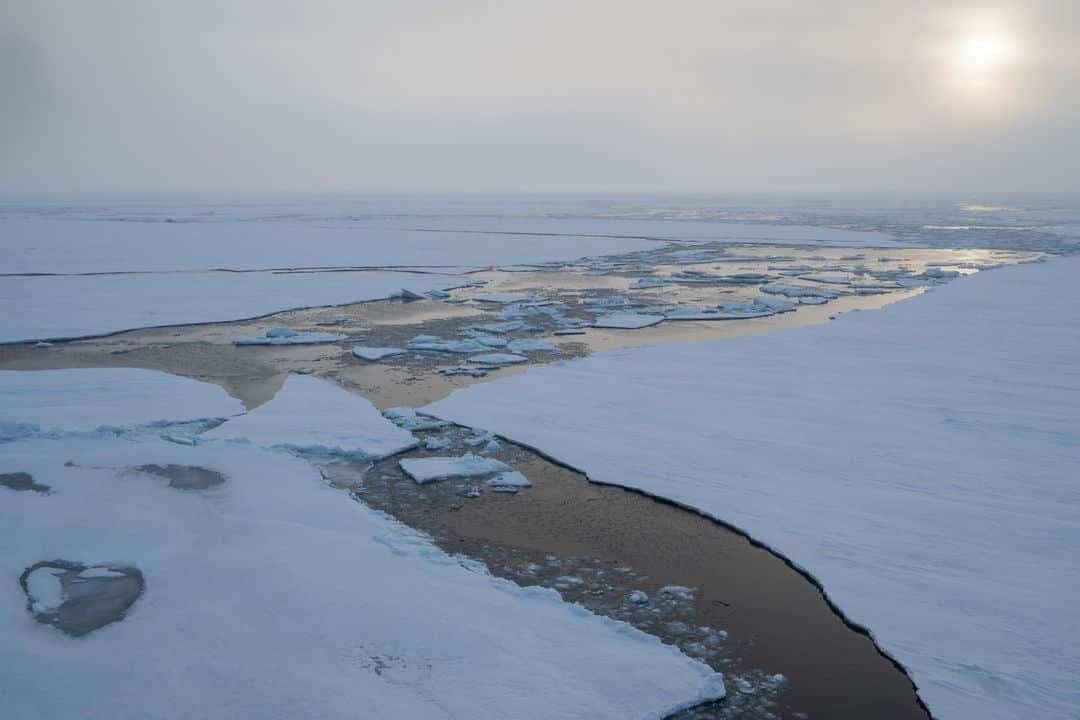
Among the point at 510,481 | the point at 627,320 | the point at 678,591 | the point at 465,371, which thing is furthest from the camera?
the point at 627,320

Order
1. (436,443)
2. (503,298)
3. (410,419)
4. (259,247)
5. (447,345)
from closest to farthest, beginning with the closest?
(436,443)
(410,419)
(447,345)
(503,298)
(259,247)

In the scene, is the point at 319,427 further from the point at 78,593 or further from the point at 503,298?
the point at 503,298

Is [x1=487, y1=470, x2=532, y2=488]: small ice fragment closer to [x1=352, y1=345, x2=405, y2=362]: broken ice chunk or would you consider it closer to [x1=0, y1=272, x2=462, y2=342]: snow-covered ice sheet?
[x1=352, y1=345, x2=405, y2=362]: broken ice chunk

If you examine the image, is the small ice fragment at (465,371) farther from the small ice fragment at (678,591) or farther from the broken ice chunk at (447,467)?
the small ice fragment at (678,591)

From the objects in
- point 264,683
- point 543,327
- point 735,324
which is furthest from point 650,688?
point 735,324

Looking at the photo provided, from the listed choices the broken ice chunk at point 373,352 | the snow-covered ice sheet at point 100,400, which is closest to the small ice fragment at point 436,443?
the snow-covered ice sheet at point 100,400

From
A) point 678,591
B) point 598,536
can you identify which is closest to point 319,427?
point 598,536

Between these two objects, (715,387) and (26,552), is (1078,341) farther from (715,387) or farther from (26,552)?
(26,552)
